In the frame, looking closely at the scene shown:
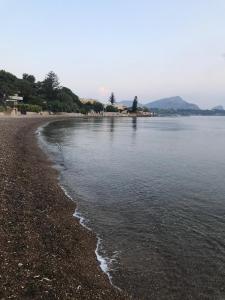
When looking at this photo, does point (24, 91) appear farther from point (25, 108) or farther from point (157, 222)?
point (157, 222)

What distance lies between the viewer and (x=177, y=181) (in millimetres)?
26734

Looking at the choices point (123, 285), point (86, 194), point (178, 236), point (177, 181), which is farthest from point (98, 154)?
point (123, 285)

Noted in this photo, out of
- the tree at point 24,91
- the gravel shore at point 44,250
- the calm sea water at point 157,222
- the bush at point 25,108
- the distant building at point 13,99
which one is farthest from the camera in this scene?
the tree at point 24,91

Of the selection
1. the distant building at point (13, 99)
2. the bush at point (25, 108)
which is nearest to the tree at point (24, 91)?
the distant building at point (13, 99)

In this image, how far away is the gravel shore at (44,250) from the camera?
9.62 meters

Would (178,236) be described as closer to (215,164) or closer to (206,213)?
(206,213)

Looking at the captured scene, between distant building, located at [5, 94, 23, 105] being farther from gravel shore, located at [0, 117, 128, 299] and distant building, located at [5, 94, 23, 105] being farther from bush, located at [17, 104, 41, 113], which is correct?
gravel shore, located at [0, 117, 128, 299]

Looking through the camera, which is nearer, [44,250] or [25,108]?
[44,250]

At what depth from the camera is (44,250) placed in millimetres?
12016

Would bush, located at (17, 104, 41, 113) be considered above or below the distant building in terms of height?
below

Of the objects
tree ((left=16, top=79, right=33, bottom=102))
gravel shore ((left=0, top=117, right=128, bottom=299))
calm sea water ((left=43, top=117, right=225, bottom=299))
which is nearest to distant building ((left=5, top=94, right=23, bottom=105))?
tree ((left=16, top=79, right=33, bottom=102))

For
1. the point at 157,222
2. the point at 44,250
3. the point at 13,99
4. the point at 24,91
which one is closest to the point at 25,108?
the point at 13,99

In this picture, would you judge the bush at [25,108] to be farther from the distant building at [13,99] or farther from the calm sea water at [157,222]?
the calm sea water at [157,222]

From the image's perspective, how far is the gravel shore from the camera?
962cm
